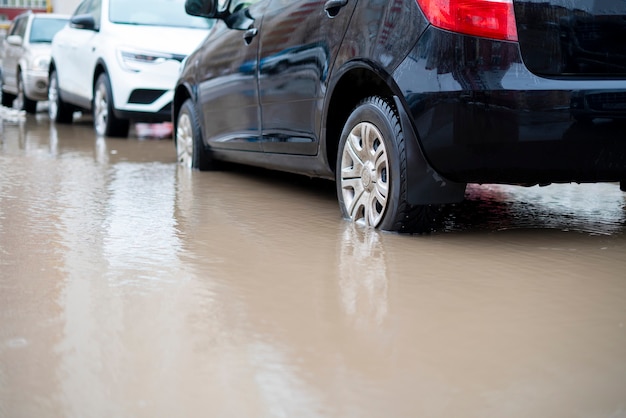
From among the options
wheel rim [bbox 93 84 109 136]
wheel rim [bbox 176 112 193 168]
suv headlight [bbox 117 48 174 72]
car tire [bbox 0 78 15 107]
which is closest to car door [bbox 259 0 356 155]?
wheel rim [bbox 176 112 193 168]

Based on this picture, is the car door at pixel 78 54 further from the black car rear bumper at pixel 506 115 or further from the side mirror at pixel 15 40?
the black car rear bumper at pixel 506 115

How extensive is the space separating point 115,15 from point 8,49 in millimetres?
7037

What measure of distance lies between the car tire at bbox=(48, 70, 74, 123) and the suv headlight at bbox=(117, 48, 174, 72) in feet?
10.7

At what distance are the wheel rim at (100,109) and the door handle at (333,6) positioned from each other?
645cm

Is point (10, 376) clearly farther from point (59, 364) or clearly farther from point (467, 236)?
point (467, 236)

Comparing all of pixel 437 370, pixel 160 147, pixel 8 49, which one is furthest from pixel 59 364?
pixel 8 49

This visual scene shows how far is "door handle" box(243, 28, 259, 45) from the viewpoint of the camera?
5.60 metres

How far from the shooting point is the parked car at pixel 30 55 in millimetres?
15086

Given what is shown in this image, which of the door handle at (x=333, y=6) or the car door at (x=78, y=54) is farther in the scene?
the car door at (x=78, y=54)

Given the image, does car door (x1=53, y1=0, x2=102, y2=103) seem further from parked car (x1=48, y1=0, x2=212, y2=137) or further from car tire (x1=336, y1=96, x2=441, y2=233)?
car tire (x1=336, y1=96, x2=441, y2=233)

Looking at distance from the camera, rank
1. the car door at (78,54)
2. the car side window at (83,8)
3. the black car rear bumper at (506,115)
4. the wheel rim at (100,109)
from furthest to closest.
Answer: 1. the car side window at (83,8)
2. the car door at (78,54)
3. the wheel rim at (100,109)
4. the black car rear bumper at (506,115)

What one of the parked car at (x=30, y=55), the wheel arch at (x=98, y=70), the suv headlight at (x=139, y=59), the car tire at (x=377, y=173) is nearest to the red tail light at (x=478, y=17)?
the car tire at (x=377, y=173)

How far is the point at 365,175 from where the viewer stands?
4.34 metres

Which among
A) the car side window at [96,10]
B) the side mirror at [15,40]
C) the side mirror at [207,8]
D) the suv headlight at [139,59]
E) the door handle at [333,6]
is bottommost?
the suv headlight at [139,59]
